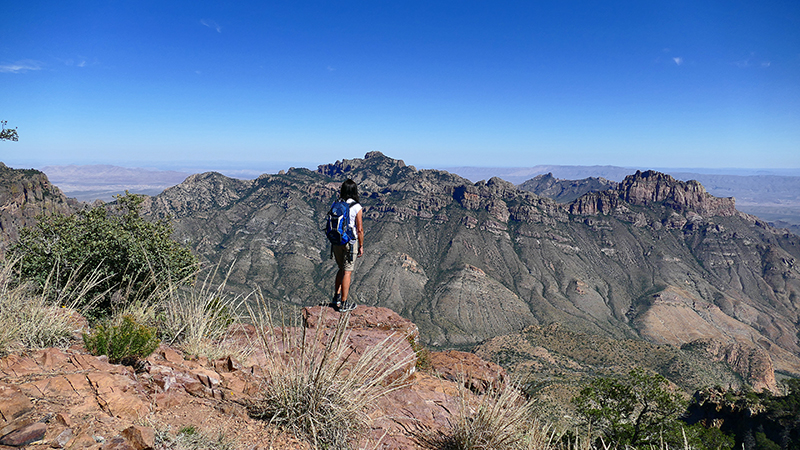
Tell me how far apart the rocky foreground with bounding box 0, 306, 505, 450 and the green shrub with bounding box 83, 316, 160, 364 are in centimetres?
15

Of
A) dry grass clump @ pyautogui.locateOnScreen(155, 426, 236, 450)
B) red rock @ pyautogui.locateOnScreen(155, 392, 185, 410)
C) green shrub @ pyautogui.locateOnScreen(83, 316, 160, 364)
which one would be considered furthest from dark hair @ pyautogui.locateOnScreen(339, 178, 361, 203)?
dry grass clump @ pyautogui.locateOnScreen(155, 426, 236, 450)

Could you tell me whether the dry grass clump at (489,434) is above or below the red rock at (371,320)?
above

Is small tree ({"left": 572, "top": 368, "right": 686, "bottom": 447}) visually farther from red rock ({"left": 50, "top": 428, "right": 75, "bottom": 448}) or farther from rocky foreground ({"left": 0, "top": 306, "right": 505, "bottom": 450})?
red rock ({"left": 50, "top": 428, "right": 75, "bottom": 448})

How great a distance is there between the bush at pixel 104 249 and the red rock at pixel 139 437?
7553mm

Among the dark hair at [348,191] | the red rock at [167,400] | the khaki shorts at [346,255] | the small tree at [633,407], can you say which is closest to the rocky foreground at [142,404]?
the red rock at [167,400]

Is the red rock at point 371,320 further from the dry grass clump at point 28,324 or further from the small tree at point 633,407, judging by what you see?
the small tree at point 633,407

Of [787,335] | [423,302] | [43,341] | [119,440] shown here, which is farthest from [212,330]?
[787,335]

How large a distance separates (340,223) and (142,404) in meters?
4.58

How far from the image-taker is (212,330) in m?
6.97

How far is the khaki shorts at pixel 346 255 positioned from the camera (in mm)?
8078

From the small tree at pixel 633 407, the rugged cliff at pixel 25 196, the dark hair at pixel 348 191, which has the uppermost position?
the dark hair at pixel 348 191

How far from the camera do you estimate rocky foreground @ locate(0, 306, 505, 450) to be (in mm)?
3057

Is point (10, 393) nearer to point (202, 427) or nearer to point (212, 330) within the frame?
point (202, 427)

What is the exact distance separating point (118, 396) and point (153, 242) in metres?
11.0
